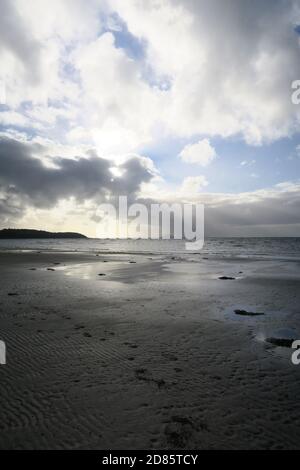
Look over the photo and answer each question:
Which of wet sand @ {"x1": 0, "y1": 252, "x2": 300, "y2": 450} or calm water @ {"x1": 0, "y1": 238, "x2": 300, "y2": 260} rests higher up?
wet sand @ {"x1": 0, "y1": 252, "x2": 300, "y2": 450}

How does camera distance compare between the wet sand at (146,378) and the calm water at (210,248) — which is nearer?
the wet sand at (146,378)

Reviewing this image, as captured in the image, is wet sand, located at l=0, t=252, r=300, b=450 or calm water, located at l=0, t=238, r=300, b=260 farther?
calm water, located at l=0, t=238, r=300, b=260

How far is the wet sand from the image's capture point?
438 centimetres

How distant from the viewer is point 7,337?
27.4 feet

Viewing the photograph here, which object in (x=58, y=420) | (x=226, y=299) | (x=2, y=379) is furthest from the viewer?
(x=226, y=299)

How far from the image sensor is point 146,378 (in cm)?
609

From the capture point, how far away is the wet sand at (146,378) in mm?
4383

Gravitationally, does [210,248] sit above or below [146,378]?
below

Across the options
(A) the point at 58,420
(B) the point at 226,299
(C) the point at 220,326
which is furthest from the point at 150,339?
(B) the point at 226,299

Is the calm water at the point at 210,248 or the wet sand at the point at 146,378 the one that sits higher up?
the wet sand at the point at 146,378

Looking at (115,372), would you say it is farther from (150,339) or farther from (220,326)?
(220,326)

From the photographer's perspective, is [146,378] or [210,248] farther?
[210,248]

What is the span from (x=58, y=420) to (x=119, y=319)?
589 centimetres
